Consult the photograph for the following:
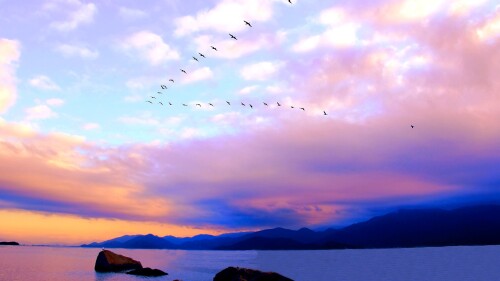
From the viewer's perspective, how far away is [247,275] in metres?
45.4

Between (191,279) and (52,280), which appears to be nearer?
(52,280)

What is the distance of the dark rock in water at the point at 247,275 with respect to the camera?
1683 inches

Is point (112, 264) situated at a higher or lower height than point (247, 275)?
lower

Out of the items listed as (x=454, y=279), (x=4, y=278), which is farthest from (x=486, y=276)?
(x=4, y=278)

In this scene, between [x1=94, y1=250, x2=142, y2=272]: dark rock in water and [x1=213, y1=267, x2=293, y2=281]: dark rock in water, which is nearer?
[x1=213, y1=267, x2=293, y2=281]: dark rock in water

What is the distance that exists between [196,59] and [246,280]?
22725 mm

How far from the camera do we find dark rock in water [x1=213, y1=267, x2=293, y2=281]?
42750 millimetres

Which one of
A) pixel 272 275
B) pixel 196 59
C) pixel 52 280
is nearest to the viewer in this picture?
pixel 196 59

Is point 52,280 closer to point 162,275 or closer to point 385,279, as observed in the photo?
point 162,275

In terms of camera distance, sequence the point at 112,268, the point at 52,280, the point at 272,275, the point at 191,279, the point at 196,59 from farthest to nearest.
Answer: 1. the point at 112,268
2. the point at 191,279
3. the point at 52,280
4. the point at 272,275
5. the point at 196,59

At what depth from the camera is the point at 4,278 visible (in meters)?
69.3

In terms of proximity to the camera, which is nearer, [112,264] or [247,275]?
[247,275]

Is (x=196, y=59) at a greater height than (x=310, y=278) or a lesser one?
greater

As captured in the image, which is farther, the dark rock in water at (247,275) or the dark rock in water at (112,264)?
the dark rock in water at (112,264)
